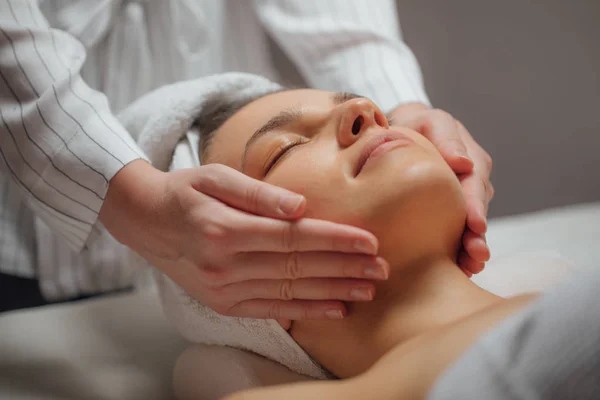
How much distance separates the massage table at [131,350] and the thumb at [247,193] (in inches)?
10.2

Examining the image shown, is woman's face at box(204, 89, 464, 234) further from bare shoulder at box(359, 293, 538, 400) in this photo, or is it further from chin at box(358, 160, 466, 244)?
bare shoulder at box(359, 293, 538, 400)

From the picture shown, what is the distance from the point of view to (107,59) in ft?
4.25

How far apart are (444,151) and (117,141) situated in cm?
49

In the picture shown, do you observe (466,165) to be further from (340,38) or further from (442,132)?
(340,38)

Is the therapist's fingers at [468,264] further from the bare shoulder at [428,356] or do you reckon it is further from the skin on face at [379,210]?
the bare shoulder at [428,356]

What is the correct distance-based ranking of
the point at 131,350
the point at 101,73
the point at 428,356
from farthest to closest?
the point at 101,73
the point at 131,350
the point at 428,356

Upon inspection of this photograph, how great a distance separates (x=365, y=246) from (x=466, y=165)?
0.30 m

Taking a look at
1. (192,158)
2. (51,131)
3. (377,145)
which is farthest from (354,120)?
(51,131)

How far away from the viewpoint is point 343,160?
2.56 feet

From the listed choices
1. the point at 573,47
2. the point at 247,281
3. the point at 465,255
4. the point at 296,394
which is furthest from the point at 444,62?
the point at 296,394

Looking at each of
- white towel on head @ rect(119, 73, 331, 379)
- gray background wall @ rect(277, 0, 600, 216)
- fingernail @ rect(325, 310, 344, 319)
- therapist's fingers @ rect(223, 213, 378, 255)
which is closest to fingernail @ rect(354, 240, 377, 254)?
therapist's fingers @ rect(223, 213, 378, 255)

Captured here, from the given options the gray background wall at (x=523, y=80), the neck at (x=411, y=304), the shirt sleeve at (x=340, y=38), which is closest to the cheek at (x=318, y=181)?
the neck at (x=411, y=304)

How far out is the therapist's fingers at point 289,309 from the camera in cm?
75

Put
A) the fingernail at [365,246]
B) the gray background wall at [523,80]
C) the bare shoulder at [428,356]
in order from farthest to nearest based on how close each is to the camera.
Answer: the gray background wall at [523,80] → the fingernail at [365,246] → the bare shoulder at [428,356]
